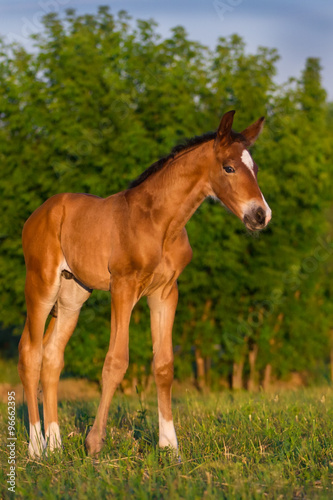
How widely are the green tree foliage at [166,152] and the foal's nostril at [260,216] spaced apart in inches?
273

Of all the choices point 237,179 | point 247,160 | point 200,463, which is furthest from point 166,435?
point 247,160

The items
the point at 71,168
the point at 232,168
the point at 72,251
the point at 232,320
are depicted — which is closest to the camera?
the point at 232,168

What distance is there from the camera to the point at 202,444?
4.76 metres

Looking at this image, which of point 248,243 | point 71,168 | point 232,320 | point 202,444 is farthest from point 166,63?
point 202,444

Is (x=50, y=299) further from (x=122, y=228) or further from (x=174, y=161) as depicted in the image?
(x=174, y=161)

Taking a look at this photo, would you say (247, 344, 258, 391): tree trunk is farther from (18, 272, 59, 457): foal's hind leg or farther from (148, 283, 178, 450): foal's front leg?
(148, 283, 178, 450): foal's front leg

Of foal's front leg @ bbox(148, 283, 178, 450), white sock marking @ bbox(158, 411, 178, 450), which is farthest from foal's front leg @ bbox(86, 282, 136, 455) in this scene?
white sock marking @ bbox(158, 411, 178, 450)

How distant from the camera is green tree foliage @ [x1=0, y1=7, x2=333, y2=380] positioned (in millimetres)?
11422

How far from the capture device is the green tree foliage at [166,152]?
11.4 metres

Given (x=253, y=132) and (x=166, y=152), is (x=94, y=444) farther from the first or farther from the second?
(x=166, y=152)

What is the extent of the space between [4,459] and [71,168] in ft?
24.5

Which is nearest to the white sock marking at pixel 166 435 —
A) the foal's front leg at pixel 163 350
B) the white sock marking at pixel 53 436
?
the foal's front leg at pixel 163 350

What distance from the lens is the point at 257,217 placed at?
4.22 metres

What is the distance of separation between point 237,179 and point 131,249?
961mm
